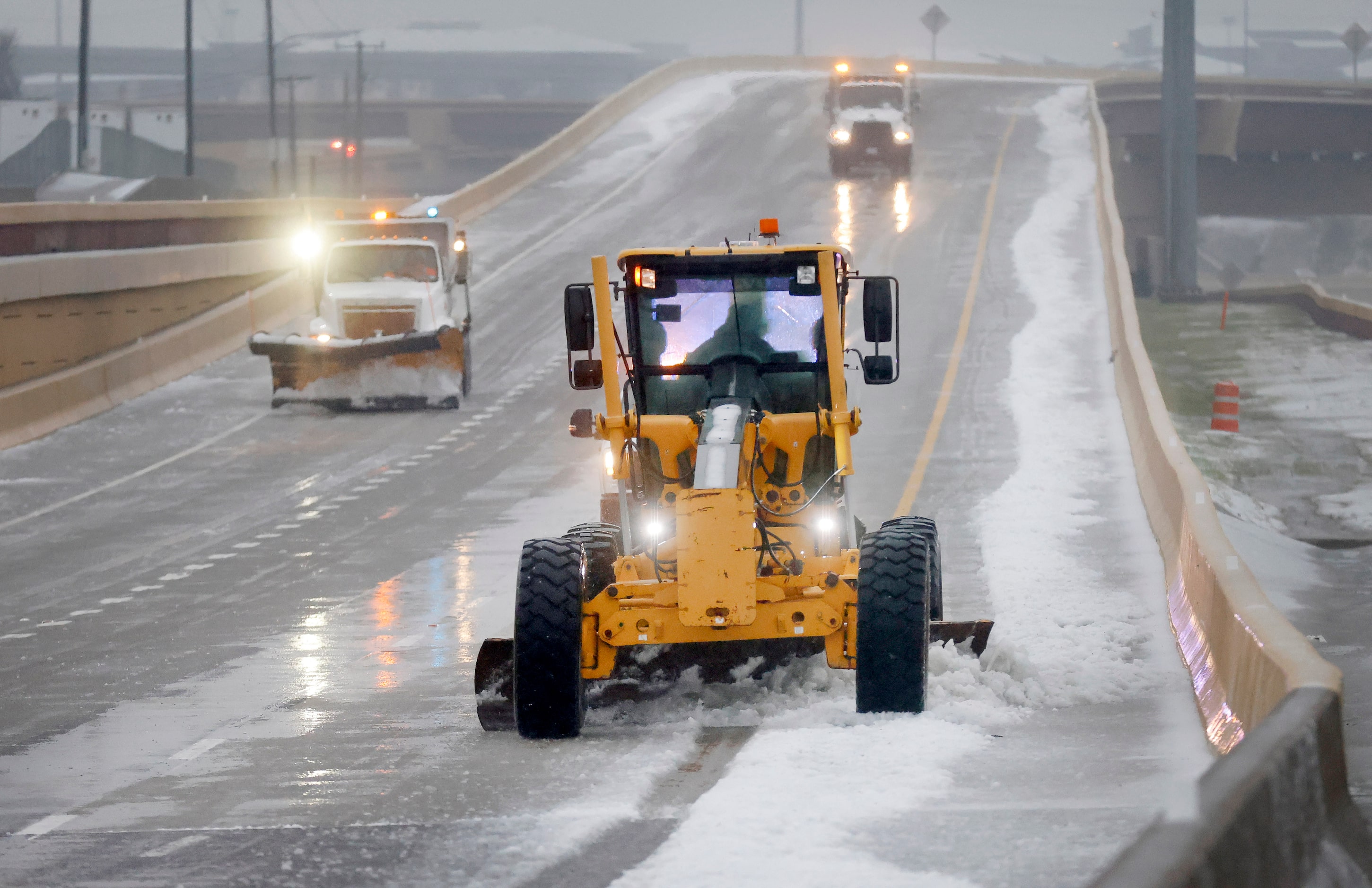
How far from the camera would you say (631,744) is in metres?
8.70

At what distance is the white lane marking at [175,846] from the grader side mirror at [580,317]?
10.7 ft

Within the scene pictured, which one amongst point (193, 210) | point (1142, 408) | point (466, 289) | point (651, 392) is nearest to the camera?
point (651, 392)

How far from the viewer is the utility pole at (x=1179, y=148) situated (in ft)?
168

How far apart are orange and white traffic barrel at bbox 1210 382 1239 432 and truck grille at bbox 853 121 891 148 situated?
20.0 meters

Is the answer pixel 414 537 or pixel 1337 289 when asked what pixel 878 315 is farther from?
pixel 1337 289

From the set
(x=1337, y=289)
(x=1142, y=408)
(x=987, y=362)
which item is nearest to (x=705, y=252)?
(x=1142, y=408)

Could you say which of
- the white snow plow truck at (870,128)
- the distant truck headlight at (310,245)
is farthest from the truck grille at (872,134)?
the distant truck headlight at (310,245)

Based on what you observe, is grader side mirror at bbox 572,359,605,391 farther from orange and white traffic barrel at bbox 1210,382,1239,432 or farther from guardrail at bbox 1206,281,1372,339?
guardrail at bbox 1206,281,1372,339

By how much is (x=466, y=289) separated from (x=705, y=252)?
16088 millimetres

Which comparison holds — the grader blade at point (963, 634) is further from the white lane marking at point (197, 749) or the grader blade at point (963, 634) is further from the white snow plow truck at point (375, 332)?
the white snow plow truck at point (375, 332)

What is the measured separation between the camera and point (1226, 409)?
2734 cm

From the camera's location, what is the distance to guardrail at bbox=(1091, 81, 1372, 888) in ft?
14.5

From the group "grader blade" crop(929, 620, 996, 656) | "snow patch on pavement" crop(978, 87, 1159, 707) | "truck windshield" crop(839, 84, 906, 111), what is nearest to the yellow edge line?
"snow patch on pavement" crop(978, 87, 1159, 707)

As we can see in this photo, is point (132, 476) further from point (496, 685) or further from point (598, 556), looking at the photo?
point (496, 685)
